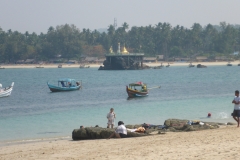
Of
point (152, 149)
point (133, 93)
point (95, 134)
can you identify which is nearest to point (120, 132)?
point (95, 134)

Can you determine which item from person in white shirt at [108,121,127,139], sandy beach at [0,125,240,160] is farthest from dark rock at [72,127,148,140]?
sandy beach at [0,125,240,160]

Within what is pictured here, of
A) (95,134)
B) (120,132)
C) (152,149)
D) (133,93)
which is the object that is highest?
(152,149)

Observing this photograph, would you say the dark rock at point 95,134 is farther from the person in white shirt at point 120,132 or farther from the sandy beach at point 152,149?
the sandy beach at point 152,149

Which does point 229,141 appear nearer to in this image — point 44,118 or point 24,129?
point 24,129

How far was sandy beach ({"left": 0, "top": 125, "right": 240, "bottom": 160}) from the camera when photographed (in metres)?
16.6

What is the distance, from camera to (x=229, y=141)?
18.7m

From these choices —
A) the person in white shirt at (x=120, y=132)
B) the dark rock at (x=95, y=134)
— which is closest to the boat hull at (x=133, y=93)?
the dark rock at (x=95, y=134)

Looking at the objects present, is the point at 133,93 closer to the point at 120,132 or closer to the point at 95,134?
the point at 95,134

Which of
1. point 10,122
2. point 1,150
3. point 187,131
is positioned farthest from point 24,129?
point 187,131

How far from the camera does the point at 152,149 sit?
18.1 m

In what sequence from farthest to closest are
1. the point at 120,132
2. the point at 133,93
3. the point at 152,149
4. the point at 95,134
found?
the point at 133,93 → the point at 95,134 → the point at 120,132 → the point at 152,149

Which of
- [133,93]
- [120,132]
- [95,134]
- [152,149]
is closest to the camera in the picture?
[152,149]

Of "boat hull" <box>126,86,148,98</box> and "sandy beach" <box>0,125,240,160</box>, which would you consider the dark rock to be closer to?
"sandy beach" <box>0,125,240,160</box>

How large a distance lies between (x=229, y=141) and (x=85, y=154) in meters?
4.79
